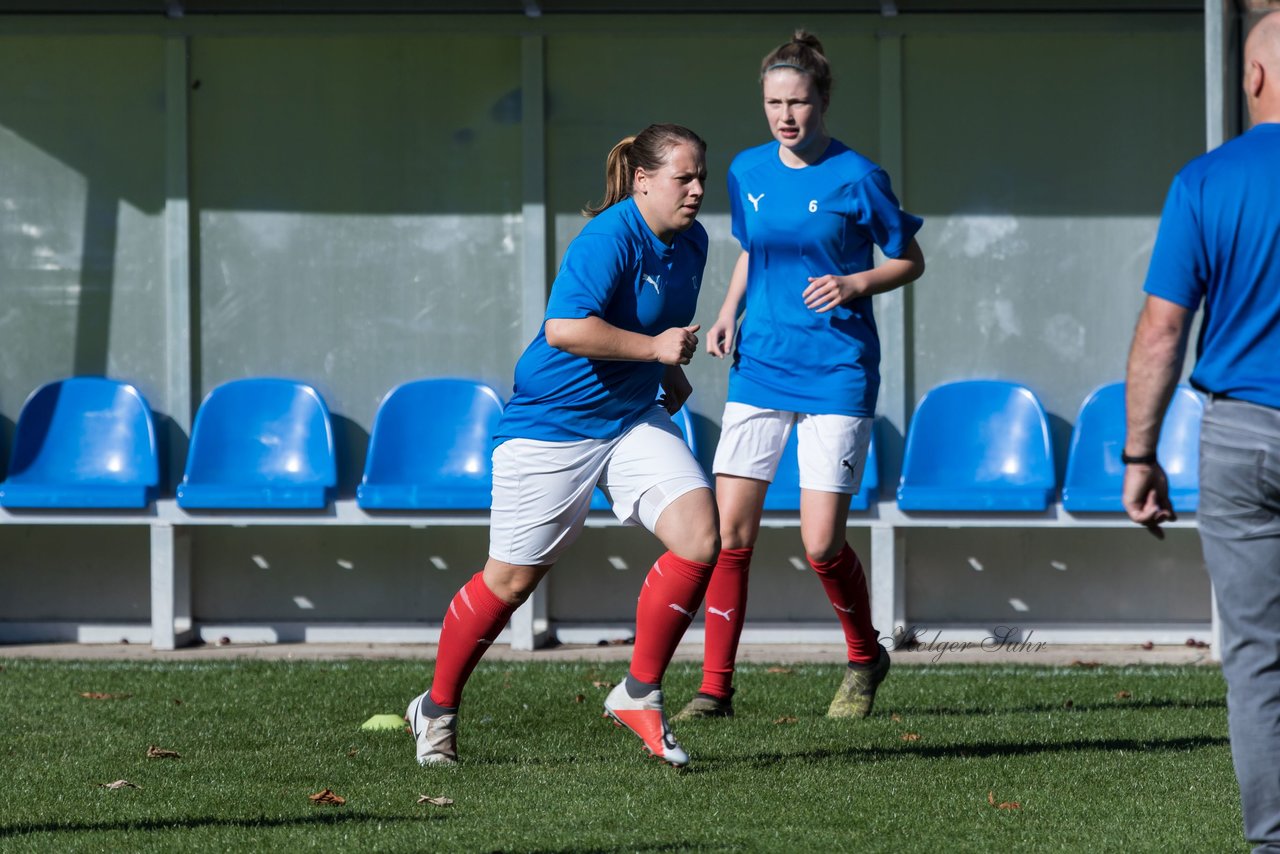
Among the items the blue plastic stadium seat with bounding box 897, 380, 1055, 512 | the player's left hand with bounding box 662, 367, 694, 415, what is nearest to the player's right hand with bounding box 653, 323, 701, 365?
the player's left hand with bounding box 662, 367, 694, 415

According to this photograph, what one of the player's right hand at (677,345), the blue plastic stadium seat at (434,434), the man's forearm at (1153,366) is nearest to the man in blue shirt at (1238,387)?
the man's forearm at (1153,366)

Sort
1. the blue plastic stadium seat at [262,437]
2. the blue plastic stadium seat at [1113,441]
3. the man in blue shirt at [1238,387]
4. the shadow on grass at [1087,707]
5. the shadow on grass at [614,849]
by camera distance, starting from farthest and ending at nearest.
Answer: the blue plastic stadium seat at [262,437] < the blue plastic stadium seat at [1113,441] < the shadow on grass at [1087,707] < the shadow on grass at [614,849] < the man in blue shirt at [1238,387]

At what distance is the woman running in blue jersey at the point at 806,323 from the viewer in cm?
523

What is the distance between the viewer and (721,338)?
17.5ft

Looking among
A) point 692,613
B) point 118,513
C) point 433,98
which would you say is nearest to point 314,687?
point 118,513

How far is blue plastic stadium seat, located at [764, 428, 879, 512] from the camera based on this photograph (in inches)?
285

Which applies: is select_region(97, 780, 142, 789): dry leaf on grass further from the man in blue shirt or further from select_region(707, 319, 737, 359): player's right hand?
the man in blue shirt

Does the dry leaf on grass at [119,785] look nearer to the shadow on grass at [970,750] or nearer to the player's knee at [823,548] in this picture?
the shadow on grass at [970,750]

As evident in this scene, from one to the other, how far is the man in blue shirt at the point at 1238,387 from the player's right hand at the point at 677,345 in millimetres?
1300

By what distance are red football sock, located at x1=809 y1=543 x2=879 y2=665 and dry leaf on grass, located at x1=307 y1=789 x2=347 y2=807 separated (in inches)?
70.0

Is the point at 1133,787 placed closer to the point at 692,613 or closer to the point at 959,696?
the point at 692,613

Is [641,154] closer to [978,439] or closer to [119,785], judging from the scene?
[119,785]

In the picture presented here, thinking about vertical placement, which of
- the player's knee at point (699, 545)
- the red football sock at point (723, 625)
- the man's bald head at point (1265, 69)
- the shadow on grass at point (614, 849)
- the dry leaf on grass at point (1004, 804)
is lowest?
the dry leaf on grass at point (1004, 804)

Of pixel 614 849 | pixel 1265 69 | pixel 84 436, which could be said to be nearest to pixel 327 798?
pixel 614 849
